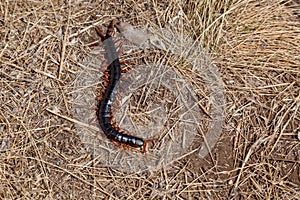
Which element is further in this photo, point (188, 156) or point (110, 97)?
point (110, 97)

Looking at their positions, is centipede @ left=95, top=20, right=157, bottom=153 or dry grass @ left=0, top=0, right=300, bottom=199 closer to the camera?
dry grass @ left=0, top=0, right=300, bottom=199

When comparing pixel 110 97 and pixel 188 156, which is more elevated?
pixel 110 97

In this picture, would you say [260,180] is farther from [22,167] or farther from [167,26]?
[22,167]

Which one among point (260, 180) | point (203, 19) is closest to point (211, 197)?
point (260, 180)
